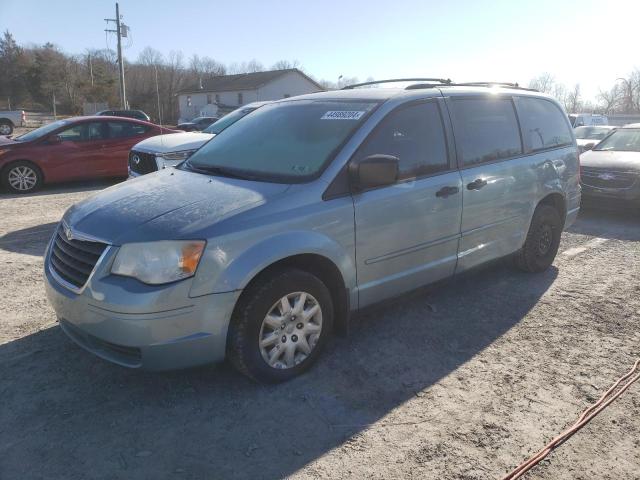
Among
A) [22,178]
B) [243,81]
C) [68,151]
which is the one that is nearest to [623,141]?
[68,151]

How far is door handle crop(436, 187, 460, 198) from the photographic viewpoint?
400 cm

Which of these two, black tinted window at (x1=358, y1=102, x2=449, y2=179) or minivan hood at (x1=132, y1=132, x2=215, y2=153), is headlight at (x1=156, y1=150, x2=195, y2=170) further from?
black tinted window at (x1=358, y1=102, x2=449, y2=179)

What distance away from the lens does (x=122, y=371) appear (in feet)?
11.4

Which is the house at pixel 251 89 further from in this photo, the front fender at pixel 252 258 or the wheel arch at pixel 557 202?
the front fender at pixel 252 258

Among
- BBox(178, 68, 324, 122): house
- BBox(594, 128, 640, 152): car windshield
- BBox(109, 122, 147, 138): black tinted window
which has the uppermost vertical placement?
BBox(178, 68, 324, 122): house

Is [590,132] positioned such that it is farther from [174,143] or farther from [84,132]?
[84,132]

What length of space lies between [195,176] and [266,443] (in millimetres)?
1945

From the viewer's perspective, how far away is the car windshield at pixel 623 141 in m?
9.67

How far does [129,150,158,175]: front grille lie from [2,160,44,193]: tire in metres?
2.81

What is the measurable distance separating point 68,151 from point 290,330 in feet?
28.6

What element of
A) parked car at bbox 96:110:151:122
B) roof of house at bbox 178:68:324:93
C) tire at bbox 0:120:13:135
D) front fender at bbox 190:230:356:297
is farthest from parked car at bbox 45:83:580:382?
roof of house at bbox 178:68:324:93

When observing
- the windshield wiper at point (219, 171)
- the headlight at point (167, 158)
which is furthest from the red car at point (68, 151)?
the windshield wiper at point (219, 171)

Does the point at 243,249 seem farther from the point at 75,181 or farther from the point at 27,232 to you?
the point at 75,181

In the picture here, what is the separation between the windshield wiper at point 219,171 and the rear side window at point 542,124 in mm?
2817
